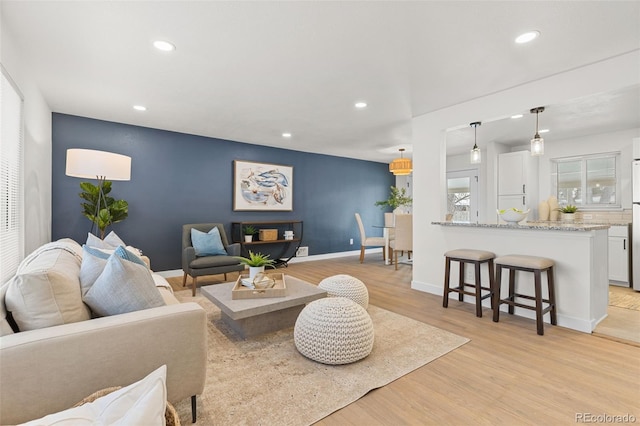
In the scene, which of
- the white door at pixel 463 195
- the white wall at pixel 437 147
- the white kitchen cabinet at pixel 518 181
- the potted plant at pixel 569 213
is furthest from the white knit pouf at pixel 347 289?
the white door at pixel 463 195

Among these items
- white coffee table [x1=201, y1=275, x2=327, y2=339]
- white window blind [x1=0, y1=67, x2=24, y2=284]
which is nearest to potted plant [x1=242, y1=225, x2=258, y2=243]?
white coffee table [x1=201, y1=275, x2=327, y2=339]

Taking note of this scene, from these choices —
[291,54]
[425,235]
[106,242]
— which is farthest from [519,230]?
[106,242]

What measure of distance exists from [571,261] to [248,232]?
14.8 feet

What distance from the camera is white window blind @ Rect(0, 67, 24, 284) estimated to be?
6.79 ft

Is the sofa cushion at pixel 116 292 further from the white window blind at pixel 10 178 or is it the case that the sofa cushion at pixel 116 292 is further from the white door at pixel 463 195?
the white door at pixel 463 195

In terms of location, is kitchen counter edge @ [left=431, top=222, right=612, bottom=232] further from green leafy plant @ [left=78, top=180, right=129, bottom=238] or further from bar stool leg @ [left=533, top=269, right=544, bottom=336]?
green leafy plant @ [left=78, top=180, right=129, bottom=238]

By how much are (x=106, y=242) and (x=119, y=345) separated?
2.17m

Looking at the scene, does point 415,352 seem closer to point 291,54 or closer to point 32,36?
point 291,54

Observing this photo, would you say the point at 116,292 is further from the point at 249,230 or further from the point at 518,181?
the point at 518,181

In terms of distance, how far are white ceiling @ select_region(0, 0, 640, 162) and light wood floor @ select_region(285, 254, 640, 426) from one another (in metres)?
2.33

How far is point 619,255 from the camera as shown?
4.25m

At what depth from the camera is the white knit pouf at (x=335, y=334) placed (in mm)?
2072

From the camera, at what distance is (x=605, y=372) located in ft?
6.59

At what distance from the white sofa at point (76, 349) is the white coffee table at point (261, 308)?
0.81 metres
